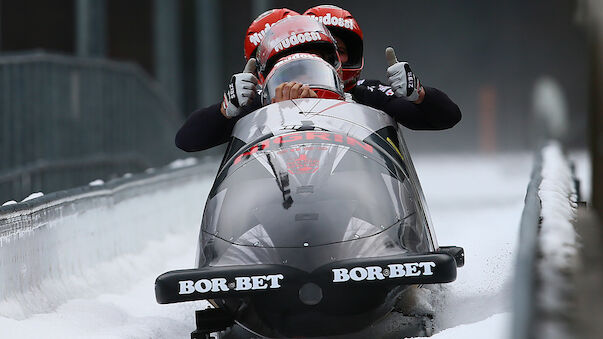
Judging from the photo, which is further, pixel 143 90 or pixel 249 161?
pixel 143 90

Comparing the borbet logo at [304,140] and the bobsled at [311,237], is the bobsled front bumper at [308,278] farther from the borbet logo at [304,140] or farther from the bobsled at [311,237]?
the borbet logo at [304,140]

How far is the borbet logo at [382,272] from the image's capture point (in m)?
3.36

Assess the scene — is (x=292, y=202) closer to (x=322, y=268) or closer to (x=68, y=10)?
(x=322, y=268)

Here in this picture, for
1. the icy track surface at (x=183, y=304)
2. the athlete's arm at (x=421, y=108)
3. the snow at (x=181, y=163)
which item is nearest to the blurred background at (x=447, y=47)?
the snow at (x=181, y=163)

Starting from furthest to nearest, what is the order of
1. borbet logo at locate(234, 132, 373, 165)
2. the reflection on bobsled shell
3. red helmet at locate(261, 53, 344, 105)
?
red helmet at locate(261, 53, 344, 105)
borbet logo at locate(234, 132, 373, 165)
the reflection on bobsled shell

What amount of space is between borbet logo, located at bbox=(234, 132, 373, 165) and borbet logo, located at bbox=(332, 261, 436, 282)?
0.74m

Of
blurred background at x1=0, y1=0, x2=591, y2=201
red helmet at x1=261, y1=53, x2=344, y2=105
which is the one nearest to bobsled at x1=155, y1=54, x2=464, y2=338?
red helmet at x1=261, y1=53, x2=344, y2=105

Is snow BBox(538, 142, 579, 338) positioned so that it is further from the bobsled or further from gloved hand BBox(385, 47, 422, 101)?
gloved hand BBox(385, 47, 422, 101)

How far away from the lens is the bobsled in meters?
3.41

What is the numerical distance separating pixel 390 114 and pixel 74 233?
1664mm

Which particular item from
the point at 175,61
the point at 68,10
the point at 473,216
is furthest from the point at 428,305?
the point at 68,10

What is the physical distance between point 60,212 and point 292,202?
1939 mm

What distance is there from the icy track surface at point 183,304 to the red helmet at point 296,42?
109 cm

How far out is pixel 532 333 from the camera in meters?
1.86
